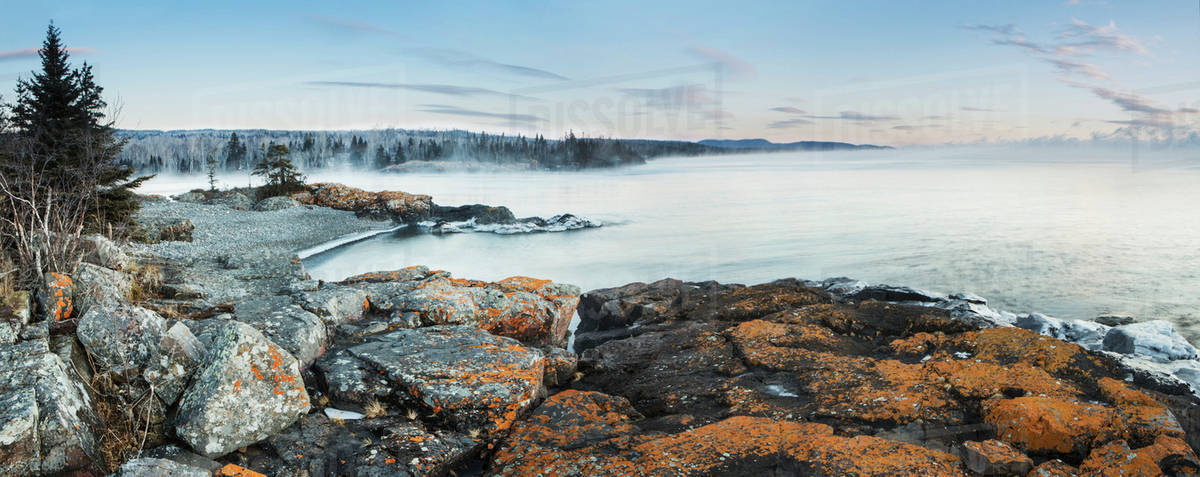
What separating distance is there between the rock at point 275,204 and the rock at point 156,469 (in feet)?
115

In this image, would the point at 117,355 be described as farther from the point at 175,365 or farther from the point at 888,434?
the point at 888,434

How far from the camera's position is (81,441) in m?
4.52

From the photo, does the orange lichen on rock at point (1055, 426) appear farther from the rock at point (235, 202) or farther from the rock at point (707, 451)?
the rock at point (235, 202)

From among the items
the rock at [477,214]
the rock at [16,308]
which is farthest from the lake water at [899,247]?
the rock at [16,308]

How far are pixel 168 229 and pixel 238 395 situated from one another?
72.0 ft

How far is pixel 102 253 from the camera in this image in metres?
9.44

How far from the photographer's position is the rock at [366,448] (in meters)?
4.90

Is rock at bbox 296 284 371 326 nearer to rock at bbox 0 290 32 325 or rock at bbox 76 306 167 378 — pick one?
rock at bbox 76 306 167 378

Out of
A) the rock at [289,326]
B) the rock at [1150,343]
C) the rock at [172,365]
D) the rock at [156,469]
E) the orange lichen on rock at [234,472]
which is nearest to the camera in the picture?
the rock at [156,469]

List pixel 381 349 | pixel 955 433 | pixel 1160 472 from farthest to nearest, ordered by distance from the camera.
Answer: pixel 381 349
pixel 955 433
pixel 1160 472

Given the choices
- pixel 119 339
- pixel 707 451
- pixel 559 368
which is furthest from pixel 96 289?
pixel 707 451

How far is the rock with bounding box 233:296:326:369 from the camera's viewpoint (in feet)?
21.6

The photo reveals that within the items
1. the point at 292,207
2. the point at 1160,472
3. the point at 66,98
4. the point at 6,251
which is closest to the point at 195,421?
the point at 6,251

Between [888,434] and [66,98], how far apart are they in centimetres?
2670
